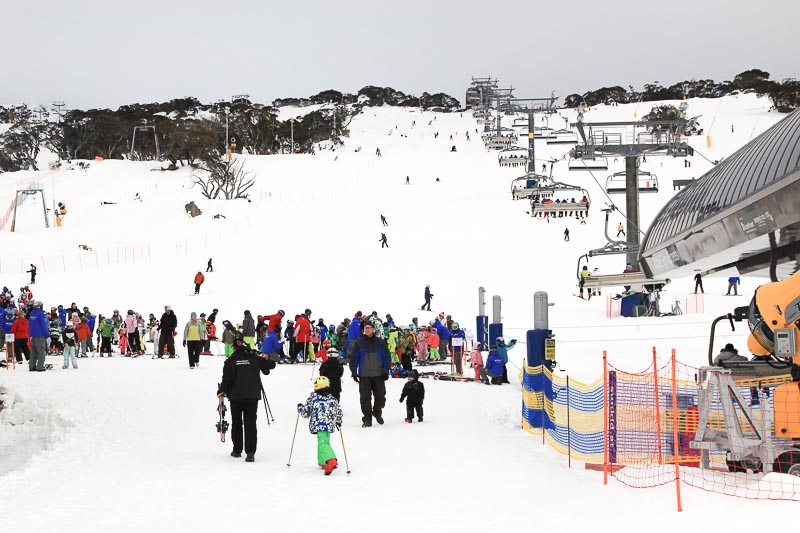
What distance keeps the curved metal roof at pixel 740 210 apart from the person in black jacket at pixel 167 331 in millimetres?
11809

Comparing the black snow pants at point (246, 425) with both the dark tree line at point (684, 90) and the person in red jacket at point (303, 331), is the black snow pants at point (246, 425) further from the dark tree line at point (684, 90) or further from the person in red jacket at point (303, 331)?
the dark tree line at point (684, 90)

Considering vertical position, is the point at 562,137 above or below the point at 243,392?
above

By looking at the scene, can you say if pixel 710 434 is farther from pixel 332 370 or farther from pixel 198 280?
pixel 198 280

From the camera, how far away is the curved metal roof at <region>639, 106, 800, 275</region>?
10.8m

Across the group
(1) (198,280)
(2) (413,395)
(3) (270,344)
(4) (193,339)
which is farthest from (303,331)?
(1) (198,280)

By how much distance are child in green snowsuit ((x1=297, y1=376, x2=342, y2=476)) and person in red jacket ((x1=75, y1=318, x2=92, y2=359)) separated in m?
13.9

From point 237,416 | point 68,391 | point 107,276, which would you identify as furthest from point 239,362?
point 107,276

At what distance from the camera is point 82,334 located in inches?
855

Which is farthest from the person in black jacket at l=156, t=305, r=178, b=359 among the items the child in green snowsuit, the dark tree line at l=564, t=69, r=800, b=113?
the dark tree line at l=564, t=69, r=800, b=113

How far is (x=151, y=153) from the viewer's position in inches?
4513

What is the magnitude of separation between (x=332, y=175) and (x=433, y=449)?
80116 mm

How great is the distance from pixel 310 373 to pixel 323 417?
9.90m

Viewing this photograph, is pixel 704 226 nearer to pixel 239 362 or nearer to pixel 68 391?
pixel 239 362

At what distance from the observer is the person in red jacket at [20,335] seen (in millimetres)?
19359
